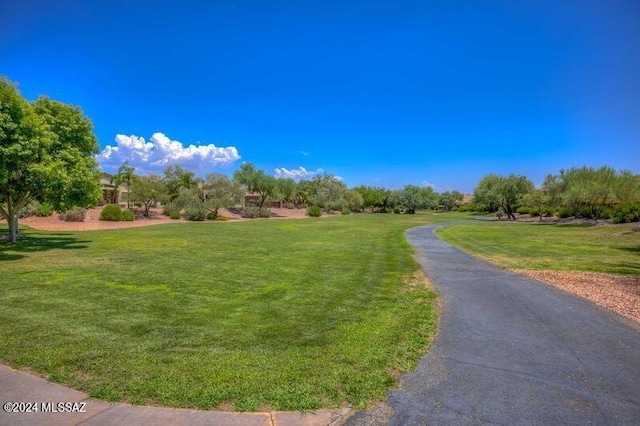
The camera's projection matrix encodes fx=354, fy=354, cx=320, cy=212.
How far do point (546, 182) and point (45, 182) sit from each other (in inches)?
2232

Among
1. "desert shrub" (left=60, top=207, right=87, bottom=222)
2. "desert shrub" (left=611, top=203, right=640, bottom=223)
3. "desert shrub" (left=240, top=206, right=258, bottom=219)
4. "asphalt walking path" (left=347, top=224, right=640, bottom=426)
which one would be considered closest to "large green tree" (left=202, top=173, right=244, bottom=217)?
"desert shrub" (left=240, top=206, right=258, bottom=219)

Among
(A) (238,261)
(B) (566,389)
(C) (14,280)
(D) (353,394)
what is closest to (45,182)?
(C) (14,280)

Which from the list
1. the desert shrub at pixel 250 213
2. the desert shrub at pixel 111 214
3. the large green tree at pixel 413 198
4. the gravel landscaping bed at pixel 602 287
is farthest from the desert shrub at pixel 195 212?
the large green tree at pixel 413 198

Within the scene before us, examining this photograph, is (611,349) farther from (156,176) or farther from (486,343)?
(156,176)

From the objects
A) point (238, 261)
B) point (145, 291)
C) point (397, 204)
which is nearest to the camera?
point (145, 291)

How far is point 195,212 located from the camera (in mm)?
42312

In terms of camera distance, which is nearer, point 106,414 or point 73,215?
point 106,414

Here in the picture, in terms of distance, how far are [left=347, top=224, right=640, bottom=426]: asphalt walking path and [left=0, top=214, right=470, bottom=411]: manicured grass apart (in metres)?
0.42

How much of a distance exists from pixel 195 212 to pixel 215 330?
38903mm

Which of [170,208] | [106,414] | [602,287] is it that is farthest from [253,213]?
[106,414]

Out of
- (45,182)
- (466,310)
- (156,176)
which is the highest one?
A: (156,176)

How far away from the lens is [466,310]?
7.16 m

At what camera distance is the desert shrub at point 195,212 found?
42281 mm

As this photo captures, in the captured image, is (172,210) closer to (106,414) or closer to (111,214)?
(111,214)
